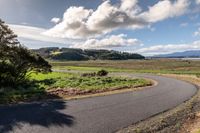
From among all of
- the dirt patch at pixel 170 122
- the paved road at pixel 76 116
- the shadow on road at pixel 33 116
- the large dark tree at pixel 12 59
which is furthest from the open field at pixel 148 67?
the shadow on road at pixel 33 116

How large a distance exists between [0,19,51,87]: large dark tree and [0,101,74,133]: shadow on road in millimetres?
17185

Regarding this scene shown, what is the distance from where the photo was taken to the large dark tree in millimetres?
33250

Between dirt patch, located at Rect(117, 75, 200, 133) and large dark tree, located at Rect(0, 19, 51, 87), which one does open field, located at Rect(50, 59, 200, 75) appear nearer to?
large dark tree, located at Rect(0, 19, 51, 87)

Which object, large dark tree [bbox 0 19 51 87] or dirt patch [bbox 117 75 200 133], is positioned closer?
dirt patch [bbox 117 75 200 133]

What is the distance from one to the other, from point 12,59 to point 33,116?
23.2m

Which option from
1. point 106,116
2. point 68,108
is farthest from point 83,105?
point 106,116

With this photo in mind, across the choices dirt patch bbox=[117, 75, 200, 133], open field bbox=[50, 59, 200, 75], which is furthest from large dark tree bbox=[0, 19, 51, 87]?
open field bbox=[50, 59, 200, 75]

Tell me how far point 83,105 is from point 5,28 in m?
19.6

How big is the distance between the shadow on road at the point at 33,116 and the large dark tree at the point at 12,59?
17185mm

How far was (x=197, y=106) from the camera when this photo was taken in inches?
773

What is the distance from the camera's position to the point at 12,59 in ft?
117

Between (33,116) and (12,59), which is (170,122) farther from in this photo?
(12,59)

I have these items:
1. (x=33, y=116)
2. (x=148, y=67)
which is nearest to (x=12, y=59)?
(x=33, y=116)

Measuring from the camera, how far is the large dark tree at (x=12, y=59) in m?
33.2
